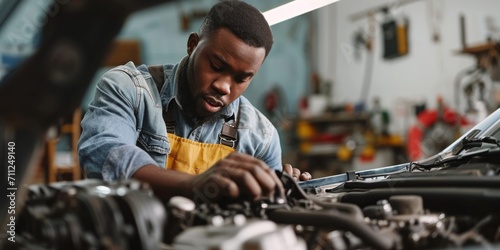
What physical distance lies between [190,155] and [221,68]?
26 cm

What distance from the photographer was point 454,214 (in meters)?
0.97

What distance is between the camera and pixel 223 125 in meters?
1.67

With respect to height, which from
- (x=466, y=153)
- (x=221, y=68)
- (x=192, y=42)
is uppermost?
(x=192, y=42)

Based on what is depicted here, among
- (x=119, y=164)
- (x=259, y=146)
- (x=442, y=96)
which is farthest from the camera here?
(x=442, y=96)

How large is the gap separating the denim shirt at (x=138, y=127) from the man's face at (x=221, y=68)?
12cm

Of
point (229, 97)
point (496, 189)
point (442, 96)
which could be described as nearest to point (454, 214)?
point (496, 189)

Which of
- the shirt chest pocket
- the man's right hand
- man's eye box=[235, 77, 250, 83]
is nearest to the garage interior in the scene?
the shirt chest pocket

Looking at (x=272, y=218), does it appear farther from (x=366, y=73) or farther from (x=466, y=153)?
(x=366, y=73)

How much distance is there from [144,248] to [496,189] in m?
0.65

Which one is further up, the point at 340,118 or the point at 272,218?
the point at 272,218

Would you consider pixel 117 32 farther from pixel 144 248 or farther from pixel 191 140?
pixel 191 140

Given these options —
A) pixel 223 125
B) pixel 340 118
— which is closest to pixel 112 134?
pixel 223 125

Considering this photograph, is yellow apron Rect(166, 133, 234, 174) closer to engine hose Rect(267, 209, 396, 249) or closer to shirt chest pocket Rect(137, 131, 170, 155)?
shirt chest pocket Rect(137, 131, 170, 155)

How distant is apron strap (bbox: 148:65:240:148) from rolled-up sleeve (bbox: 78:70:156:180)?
140 millimetres
